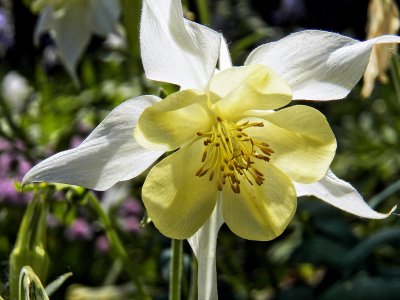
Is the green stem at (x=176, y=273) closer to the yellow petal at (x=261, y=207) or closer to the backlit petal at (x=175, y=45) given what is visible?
the yellow petal at (x=261, y=207)

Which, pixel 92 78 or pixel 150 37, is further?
pixel 92 78

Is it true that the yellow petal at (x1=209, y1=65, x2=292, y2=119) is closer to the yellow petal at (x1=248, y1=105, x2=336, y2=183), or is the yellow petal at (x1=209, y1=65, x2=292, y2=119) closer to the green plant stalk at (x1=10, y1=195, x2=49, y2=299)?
the yellow petal at (x1=248, y1=105, x2=336, y2=183)

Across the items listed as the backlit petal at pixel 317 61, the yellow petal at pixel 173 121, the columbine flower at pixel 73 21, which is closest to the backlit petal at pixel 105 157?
the yellow petal at pixel 173 121

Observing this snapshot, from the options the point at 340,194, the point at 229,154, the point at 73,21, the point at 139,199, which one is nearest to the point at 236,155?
the point at 229,154

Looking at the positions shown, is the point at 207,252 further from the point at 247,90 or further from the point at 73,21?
the point at 73,21

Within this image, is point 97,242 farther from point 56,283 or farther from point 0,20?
point 56,283

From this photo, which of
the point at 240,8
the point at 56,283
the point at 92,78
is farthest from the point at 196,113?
the point at 240,8
